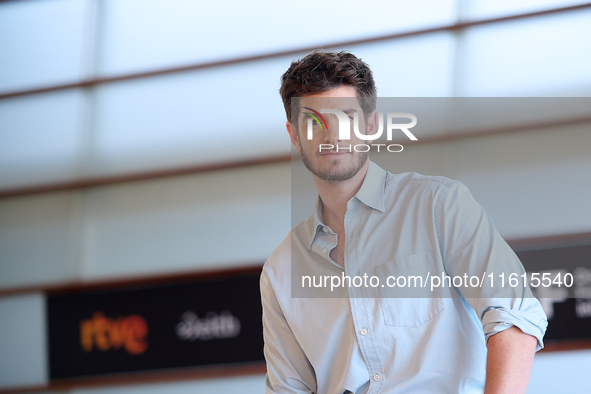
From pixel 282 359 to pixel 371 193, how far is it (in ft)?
1.54

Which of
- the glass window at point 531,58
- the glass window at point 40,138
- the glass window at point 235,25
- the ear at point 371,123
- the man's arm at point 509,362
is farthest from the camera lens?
the glass window at point 40,138

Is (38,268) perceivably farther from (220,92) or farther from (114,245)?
(220,92)

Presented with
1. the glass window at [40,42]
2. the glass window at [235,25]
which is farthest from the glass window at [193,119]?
the glass window at [40,42]

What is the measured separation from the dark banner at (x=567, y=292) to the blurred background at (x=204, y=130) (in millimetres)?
116

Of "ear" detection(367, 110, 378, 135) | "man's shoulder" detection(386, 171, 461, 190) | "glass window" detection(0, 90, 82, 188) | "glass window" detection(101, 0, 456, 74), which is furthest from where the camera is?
"glass window" detection(0, 90, 82, 188)

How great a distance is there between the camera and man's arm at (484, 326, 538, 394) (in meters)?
0.96

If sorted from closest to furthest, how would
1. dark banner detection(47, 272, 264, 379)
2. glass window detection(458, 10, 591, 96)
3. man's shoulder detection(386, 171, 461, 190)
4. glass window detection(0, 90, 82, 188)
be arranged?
man's shoulder detection(386, 171, 461, 190) < glass window detection(458, 10, 591, 96) < dark banner detection(47, 272, 264, 379) < glass window detection(0, 90, 82, 188)

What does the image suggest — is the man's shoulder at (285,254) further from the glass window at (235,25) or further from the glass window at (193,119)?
the glass window at (235,25)

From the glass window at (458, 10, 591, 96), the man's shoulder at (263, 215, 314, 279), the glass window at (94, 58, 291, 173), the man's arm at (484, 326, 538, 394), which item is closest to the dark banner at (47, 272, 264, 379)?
the glass window at (94, 58, 291, 173)

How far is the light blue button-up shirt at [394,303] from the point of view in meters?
1.06

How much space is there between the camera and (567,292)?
2062 millimetres

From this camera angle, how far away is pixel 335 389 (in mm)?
1198

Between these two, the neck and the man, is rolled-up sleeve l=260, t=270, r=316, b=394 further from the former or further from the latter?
the neck

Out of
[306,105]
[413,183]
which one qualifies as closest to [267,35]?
[306,105]
